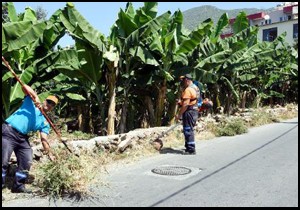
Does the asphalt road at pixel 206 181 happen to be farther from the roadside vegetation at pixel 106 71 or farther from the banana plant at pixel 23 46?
the banana plant at pixel 23 46

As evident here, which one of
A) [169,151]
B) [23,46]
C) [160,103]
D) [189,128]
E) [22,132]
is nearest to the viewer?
[22,132]

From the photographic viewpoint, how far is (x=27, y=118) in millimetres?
5148

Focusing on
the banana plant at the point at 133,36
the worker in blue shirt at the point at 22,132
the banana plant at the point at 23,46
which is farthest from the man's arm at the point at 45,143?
the banana plant at the point at 133,36

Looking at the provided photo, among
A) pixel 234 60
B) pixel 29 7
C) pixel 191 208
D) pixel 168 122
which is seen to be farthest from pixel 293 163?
pixel 29 7

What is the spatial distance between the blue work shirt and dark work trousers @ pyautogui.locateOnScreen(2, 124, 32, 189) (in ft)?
0.28

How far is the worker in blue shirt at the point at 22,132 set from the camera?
5.07 metres

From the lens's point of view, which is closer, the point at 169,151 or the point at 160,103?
the point at 169,151

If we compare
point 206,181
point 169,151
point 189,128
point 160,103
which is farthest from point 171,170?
point 160,103

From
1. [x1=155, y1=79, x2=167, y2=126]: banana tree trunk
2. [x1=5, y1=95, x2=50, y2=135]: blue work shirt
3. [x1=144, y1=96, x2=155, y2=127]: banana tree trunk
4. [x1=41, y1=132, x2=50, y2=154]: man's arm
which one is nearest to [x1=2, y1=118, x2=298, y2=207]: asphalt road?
[x1=41, y1=132, x2=50, y2=154]: man's arm

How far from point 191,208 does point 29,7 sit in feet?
24.6

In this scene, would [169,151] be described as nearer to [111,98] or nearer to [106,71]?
[111,98]

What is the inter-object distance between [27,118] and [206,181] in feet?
9.94

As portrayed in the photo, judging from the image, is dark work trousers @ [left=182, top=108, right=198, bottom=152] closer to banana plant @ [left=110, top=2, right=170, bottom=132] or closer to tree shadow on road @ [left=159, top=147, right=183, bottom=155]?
tree shadow on road @ [left=159, top=147, right=183, bottom=155]

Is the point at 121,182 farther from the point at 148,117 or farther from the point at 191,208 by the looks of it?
the point at 148,117
